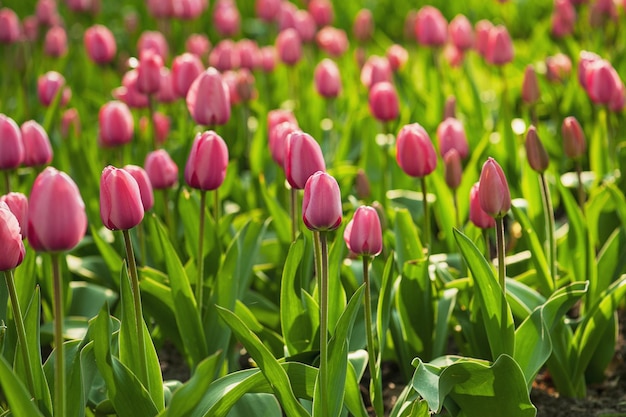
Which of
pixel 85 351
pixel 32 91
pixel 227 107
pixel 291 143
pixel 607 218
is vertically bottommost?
pixel 32 91

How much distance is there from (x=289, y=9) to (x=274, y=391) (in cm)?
352

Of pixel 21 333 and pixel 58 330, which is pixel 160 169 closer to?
pixel 21 333

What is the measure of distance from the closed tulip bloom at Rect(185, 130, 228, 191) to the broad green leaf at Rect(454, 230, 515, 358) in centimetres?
58

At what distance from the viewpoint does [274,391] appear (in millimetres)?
1827

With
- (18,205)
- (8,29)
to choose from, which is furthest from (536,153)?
(8,29)

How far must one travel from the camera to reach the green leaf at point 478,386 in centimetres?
183

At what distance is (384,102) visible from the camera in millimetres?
3156

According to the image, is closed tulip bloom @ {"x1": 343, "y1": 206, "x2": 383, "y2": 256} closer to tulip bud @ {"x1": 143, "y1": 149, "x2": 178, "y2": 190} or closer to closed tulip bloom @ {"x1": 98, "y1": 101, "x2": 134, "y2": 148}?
tulip bud @ {"x1": 143, "y1": 149, "x2": 178, "y2": 190}

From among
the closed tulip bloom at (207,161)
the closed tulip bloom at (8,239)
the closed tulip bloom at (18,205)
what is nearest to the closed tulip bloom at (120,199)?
the closed tulip bloom at (8,239)

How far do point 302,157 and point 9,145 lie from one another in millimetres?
950

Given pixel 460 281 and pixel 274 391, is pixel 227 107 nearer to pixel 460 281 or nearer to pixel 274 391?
pixel 460 281

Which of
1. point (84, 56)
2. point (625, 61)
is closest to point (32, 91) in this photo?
point (84, 56)

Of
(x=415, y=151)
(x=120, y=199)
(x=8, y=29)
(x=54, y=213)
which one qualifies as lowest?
(x=8, y=29)

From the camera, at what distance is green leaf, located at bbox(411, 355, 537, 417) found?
1.83 m
